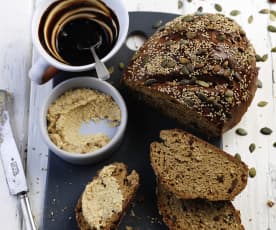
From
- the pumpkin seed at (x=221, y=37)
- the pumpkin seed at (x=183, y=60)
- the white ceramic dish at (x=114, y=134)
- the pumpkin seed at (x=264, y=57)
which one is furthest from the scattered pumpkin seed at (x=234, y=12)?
the white ceramic dish at (x=114, y=134)

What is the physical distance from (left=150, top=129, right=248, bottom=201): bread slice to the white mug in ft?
1.59

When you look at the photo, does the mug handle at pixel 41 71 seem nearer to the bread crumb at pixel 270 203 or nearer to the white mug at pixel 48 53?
the white mug at pixel 48 53

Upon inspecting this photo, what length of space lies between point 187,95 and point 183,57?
0.19 m

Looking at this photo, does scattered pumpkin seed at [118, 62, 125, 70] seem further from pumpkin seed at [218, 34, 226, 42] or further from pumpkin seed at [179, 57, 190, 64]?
pumpkin seed at [218, 34, 226, 42]

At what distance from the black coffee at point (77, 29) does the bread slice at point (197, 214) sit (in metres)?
0.79

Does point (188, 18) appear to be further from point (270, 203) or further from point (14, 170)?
point (14, 170)

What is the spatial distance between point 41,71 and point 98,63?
32 centimetres

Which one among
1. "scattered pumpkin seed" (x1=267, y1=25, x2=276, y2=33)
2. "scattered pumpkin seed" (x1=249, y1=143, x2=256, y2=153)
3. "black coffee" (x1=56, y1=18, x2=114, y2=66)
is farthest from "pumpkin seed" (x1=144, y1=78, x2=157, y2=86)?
"scattered pumpkin seed" (x1=267, y1=25, x2=276, y2=33)

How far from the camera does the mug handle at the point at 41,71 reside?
9.89ft

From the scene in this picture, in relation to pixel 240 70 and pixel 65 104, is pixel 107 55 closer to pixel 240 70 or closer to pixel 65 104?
pixel 65 104

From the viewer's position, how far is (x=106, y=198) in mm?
2883

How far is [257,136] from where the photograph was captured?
3178 mm

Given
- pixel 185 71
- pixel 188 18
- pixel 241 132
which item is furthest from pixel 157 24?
pixel 241 132

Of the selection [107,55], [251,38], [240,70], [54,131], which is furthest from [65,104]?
[251,38]
